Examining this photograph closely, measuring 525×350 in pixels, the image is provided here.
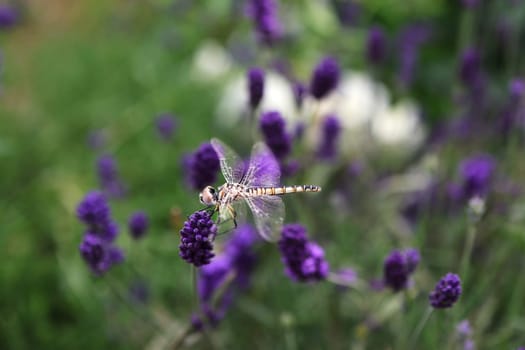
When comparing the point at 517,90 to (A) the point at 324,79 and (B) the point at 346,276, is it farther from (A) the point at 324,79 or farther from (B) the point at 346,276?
(B) the point at 346,276

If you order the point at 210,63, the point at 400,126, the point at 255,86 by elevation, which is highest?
the point at 210,63

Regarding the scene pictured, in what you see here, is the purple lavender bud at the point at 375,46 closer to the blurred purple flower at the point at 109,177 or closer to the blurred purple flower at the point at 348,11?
the blurred purple flower at the point at 348,11

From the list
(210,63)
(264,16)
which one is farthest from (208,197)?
(210,63)

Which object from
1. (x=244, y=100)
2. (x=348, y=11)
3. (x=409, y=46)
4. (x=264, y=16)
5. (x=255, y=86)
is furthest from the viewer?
(x=244, y=100)

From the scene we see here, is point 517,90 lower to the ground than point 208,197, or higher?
higher

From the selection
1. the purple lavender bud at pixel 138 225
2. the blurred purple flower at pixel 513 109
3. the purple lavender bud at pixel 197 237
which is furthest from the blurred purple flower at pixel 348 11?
the purple lavender bud at pixel 197 237

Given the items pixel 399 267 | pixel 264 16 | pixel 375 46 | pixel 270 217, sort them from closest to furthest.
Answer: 1. pixel 270 217
2. pixel 399 267
3. pixel 264 16
4. pixel 375 46

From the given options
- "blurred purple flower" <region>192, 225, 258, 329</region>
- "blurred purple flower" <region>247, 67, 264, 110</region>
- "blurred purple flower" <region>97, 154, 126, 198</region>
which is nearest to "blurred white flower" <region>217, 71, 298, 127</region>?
"blurred purple flower" <region>97, 154, 126, 198</region>
